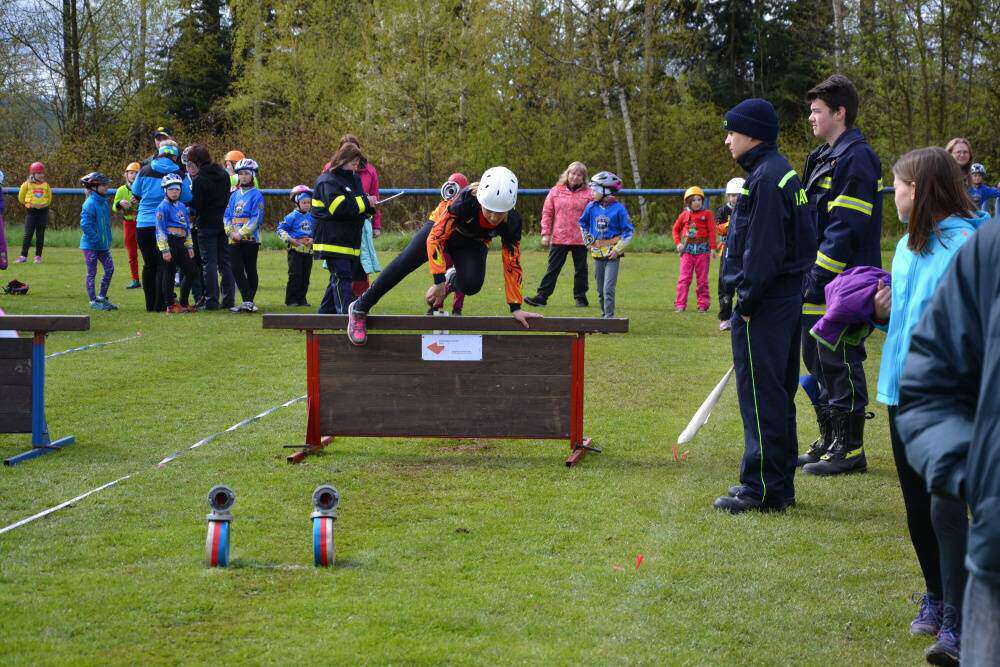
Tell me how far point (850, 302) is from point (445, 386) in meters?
3.78

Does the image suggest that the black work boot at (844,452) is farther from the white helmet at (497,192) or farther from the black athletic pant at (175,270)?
the black athletic pant at (175,270)

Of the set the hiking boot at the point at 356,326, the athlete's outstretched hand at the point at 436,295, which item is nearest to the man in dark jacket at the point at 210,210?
the athlete's outstretched hand at the point at 436,295

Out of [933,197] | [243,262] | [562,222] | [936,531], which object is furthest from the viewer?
[562,222]

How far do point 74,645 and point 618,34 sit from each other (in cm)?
3564

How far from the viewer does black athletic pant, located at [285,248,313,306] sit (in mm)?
17016

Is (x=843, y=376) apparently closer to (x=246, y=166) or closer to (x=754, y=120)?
(x=754, y=120)

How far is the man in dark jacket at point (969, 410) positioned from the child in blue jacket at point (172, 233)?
13.9m

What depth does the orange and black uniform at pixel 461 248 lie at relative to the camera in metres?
8.29

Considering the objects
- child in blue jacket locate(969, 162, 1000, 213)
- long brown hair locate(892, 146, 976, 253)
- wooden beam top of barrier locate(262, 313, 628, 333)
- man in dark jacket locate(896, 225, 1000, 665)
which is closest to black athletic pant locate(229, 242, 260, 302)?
wooden beam top of barrier locate(262, 313, 628, 333)

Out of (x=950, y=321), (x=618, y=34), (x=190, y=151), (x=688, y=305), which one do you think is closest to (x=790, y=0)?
(x=618, y=34)

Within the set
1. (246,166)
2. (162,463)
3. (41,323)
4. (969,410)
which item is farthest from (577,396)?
(246,166)

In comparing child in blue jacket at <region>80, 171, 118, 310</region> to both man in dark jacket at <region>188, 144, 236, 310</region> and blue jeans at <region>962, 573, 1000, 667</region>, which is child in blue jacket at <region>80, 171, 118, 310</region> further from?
blue jeans at <region>962, 573, 1000, 667</region>

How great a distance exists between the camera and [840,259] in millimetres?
7238

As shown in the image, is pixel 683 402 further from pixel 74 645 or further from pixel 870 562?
pixel 74 645
